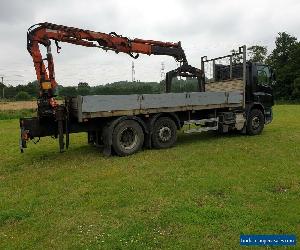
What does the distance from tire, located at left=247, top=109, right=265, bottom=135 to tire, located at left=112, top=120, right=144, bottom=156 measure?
207 inches

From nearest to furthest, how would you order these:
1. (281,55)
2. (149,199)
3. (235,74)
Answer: (149,199) < (235,74) < (281,55)

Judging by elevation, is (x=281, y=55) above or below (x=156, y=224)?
above

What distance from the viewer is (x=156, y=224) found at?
19.1 ft

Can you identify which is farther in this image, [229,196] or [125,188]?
[125,188]

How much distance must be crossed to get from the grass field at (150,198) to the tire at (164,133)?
0.51m

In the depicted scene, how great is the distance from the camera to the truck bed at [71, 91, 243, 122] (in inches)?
424

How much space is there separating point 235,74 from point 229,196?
373 inches

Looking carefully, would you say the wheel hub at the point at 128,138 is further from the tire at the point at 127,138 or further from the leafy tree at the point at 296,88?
the leafy tree at the point at 296,88

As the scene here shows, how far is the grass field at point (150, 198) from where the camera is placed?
543 cm

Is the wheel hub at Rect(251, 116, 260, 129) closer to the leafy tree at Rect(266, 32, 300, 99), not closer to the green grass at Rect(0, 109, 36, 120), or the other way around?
the green grass at Rect(0, 109, 36, 120)

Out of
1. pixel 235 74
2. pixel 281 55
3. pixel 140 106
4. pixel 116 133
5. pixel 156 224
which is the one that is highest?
pixel 281 55

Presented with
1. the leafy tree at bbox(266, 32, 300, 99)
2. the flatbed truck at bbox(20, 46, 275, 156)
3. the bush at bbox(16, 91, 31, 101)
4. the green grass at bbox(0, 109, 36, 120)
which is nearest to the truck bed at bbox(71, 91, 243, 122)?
the flatbed truck at bbox(20, 46, 275, 156)

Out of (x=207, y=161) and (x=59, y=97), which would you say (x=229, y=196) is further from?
(x=59, y=97)

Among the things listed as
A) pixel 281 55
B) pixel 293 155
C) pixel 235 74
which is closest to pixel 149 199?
pixel 293 155
